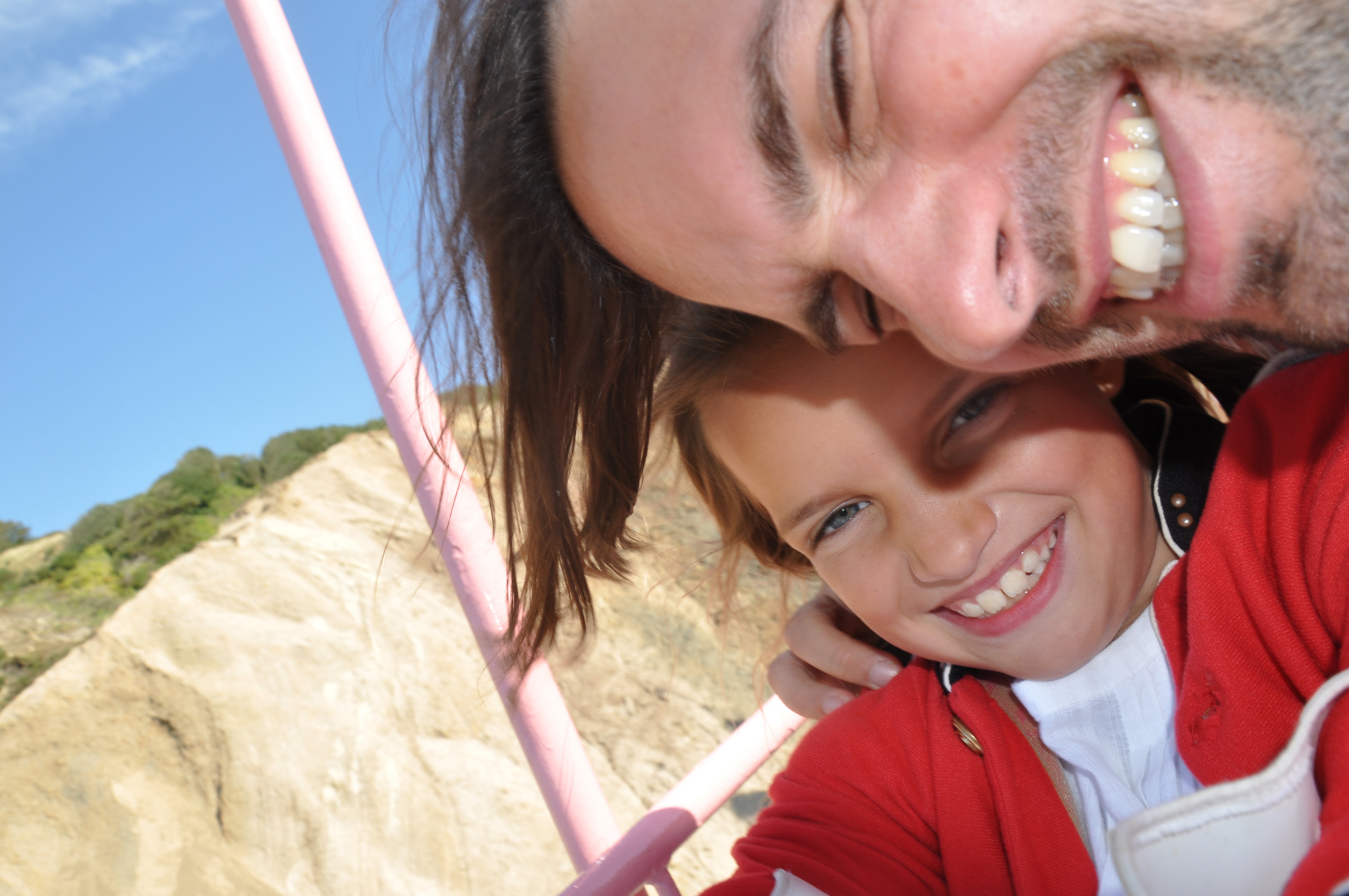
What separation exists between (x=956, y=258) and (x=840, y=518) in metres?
0.45

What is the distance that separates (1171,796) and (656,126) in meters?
0.81

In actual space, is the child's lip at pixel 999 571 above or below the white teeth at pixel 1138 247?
below

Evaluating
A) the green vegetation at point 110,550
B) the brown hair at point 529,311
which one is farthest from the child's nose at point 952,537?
the green vegetation at point 110,550

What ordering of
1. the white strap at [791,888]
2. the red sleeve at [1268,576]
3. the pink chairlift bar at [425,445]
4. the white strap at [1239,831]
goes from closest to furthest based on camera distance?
the white strap at [1239,831], the red sleeve at [1268,576], the white strap at [791,888], the pink chairlift bar at [425,445]

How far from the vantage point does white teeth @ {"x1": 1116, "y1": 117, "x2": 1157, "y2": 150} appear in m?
0.64

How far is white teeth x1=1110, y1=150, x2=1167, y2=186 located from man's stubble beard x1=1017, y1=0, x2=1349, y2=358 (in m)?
0.02

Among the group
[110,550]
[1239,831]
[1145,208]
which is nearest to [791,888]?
[1239,831]

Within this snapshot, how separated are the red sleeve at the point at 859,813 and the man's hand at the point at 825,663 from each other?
0.31 ft

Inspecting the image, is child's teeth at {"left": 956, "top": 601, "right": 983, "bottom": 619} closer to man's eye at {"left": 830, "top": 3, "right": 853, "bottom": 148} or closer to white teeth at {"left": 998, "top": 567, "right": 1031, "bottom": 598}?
white teeth at {"left": 998, "top": 567, "right": 1031, "bottom": 598}

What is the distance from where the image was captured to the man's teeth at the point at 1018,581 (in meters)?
0.95

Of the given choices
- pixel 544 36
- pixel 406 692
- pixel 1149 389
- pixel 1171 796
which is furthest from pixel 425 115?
pixel 406 692

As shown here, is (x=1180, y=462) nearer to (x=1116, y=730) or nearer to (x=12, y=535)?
(x=1116, y=730)

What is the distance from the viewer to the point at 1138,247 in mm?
658

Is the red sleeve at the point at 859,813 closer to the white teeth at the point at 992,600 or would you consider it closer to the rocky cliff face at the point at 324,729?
the white teeth at the point at 992,600
